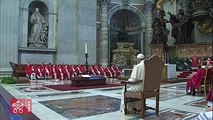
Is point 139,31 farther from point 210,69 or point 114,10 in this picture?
point 210,69

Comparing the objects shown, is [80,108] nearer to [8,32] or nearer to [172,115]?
[172,115]

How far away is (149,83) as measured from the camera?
4.32m

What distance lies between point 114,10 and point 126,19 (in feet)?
5.95

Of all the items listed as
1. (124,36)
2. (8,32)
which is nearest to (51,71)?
(8,32)

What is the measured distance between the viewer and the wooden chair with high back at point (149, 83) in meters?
4.17

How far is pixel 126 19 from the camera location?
74.7 feet

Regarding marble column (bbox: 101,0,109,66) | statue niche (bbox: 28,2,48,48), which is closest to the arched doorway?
marble column (bbox: 101,0,109,66)

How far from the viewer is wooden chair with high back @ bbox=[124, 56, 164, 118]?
4.17m

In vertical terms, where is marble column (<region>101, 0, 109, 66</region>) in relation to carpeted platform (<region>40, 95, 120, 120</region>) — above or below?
above

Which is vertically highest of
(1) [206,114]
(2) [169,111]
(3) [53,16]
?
(3) [53,16]

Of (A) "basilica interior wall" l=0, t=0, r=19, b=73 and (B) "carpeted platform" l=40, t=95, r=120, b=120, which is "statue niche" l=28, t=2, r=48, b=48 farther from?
(B) "carpeted platform" l=40, t=95, r=120, b=120

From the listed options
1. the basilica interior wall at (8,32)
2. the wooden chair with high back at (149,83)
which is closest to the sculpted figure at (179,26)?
the basilica interior wall at (8,32)

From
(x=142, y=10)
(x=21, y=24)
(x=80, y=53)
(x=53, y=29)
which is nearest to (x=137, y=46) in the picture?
(x=142, y=10)

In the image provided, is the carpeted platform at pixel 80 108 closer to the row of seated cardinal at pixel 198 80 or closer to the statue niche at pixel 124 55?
the row of seated cardinal at pixel 198 80
